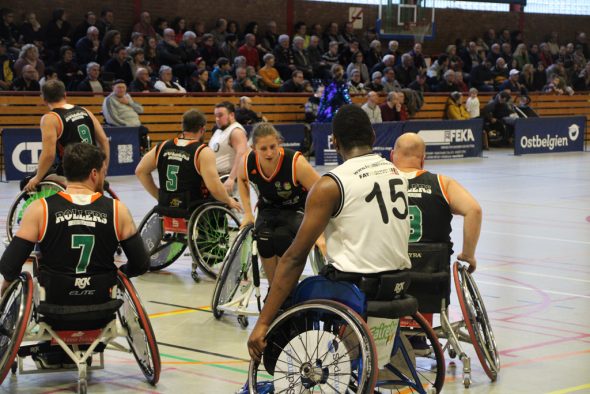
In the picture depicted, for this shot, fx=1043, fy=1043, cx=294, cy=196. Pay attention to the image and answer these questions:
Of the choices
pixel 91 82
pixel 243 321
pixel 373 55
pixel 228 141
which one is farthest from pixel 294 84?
pixel 243 321

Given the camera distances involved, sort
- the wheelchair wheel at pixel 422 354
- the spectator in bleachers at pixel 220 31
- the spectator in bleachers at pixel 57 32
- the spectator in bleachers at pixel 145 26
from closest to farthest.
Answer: the wheelchair wheel at pixel 422 354
the spectator in bleachers at pixel 57 32
the spectator in bleachers at pixel 145 26
the spectator in bleachers at pixel 220 31

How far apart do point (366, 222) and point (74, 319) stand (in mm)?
1939

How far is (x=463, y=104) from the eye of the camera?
25.7 meters

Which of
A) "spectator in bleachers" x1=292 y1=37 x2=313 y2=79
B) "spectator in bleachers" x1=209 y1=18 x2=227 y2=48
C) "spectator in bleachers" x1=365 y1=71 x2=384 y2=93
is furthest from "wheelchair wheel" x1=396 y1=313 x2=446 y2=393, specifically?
"spectator in bleachers" x1=209 y1=18 x2=227 y2=48

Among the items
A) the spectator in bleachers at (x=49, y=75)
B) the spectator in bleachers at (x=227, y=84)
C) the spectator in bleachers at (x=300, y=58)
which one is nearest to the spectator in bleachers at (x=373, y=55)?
the spectator in bleachers at (x=300, y=58)

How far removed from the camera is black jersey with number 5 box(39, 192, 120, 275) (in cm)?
553

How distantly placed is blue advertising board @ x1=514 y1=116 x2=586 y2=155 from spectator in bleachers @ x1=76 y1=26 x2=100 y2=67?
32.1ft

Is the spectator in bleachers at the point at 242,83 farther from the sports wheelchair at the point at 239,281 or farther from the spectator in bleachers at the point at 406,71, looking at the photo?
the sports wheelchair at the point at 239,281

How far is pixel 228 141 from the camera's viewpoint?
1041cm

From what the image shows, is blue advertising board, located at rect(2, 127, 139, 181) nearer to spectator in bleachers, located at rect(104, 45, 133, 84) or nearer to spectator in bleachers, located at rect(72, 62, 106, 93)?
spectator in bleachers, located at rect(72, 62, 106, 93)

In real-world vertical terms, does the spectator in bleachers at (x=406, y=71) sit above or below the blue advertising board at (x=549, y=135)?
above

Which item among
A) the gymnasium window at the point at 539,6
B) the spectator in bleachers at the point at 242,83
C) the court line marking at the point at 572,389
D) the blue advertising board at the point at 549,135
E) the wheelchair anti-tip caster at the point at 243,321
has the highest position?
the gymnasium window at the point at 539,6

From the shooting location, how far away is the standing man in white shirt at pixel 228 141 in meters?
10.2

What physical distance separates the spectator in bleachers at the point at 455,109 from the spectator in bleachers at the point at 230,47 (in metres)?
5.35
